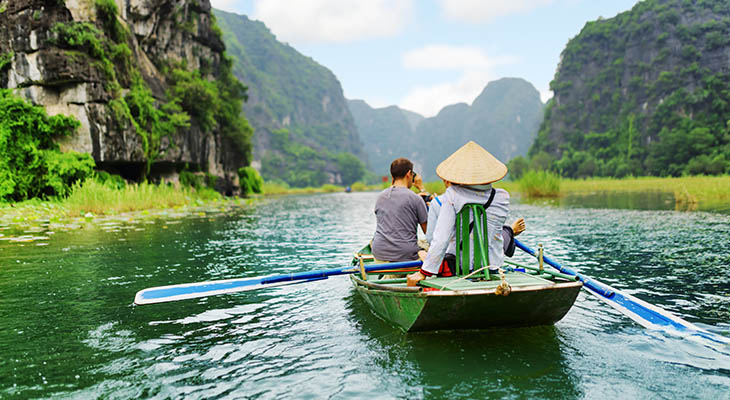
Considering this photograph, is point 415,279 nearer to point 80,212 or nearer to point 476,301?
point 476,301

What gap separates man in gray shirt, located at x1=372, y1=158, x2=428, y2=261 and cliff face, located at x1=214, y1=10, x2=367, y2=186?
10419 centimetres

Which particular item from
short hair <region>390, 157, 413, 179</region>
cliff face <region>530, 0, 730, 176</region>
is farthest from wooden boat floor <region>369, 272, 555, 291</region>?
cliff face <region>530, 0, 730, 176</region>

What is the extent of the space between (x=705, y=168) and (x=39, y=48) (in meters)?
62.9

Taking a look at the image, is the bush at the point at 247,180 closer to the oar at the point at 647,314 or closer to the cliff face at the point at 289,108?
the oar at the point at 647,314

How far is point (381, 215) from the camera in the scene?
502cm

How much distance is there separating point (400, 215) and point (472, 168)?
1.27 meters

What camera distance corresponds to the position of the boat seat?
382 centimetres

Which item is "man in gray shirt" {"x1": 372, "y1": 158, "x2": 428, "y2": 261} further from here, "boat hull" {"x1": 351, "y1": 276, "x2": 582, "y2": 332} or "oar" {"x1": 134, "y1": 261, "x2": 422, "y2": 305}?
"boat hull" {"x1": 351, "y1": 276, "x2": 582, "y2": 332}

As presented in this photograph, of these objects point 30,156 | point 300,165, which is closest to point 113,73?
point 30,156

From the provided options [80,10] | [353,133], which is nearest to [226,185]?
[80,10]

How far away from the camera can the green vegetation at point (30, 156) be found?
55.3 ft

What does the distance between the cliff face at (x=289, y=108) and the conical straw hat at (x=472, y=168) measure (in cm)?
A: 10528

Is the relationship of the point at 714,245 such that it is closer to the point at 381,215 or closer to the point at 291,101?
the point at 381,215

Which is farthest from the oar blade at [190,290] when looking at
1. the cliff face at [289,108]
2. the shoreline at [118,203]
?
the cliff face at [289,108]
